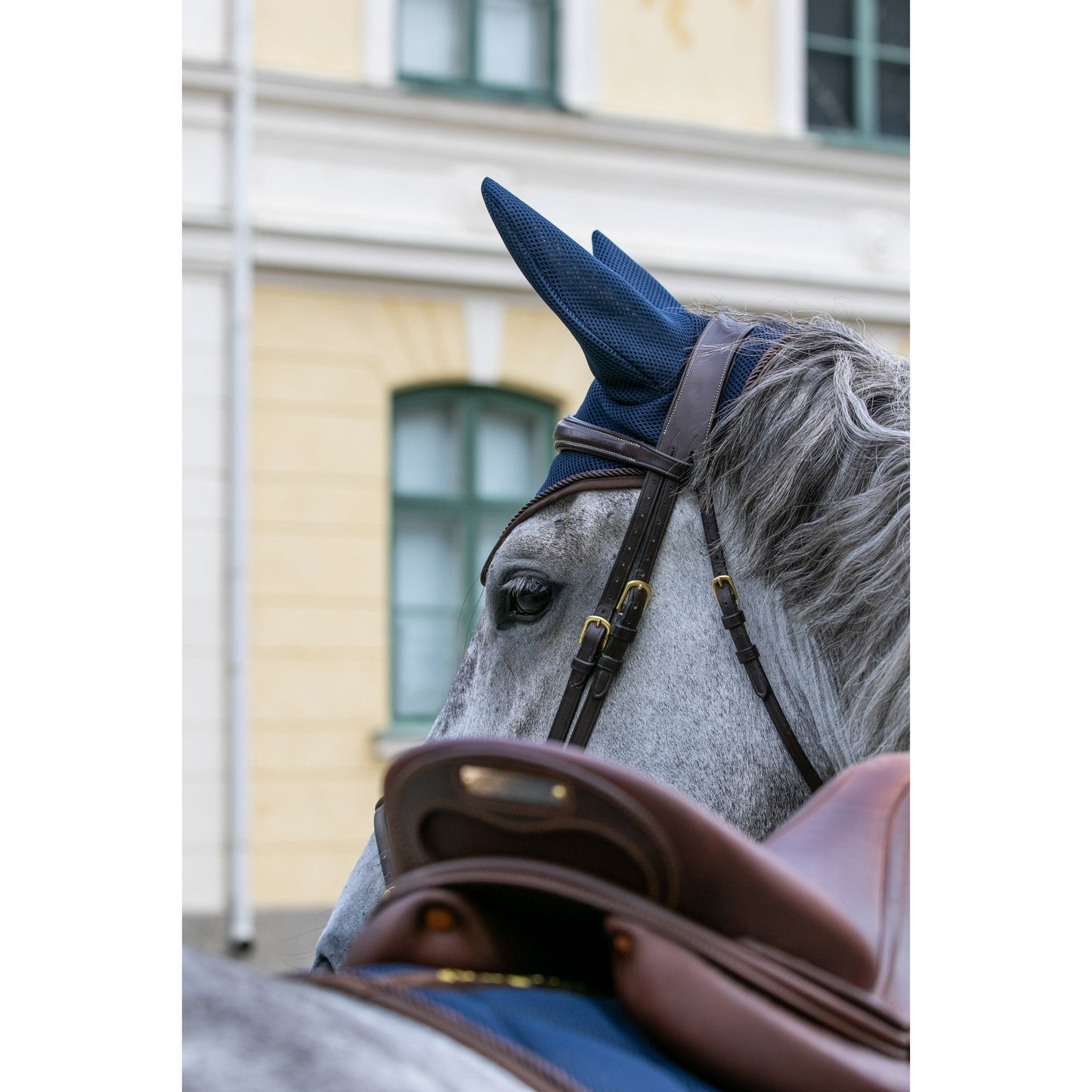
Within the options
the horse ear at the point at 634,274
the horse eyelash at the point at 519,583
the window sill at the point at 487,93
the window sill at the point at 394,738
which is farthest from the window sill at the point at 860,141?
the horse eyelash at the point at 519,583

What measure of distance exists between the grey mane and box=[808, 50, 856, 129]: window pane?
3.96 m

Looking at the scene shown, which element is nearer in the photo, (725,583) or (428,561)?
(725,583)

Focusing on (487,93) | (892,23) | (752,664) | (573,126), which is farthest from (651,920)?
(892,23)

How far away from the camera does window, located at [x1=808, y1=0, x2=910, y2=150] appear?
4699mm

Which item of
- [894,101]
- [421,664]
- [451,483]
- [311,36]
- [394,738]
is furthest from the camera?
[894,101]

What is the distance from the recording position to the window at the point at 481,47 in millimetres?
4328

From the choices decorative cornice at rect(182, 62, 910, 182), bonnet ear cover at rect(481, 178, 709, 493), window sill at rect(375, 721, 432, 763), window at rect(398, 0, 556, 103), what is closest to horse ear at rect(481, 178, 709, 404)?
bonnet ear cover at rect(481, 178, 709, 493)

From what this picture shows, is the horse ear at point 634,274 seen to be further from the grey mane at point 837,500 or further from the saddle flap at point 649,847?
the saddle flap at point 649,847

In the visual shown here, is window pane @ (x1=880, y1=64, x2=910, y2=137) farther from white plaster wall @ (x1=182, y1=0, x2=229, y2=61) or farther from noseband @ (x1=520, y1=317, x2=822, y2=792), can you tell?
noseband @ (x1=520, y1=317, x2=822, y2=792)

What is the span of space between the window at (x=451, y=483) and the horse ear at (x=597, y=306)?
9.89ft

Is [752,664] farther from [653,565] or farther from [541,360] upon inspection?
[541,360]

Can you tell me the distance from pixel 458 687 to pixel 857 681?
0.34 meters

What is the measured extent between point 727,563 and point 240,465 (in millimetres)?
2759

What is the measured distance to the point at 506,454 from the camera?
4230 mm
